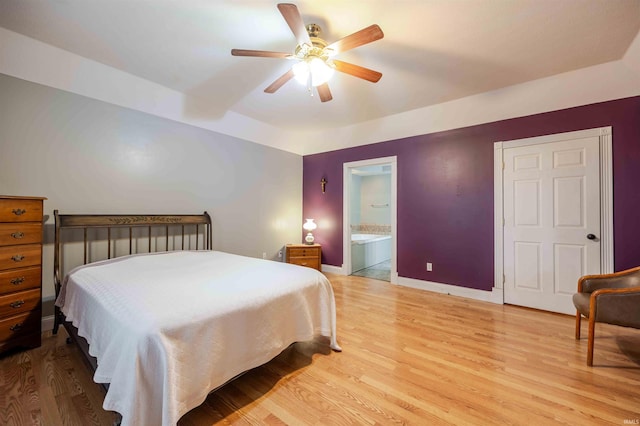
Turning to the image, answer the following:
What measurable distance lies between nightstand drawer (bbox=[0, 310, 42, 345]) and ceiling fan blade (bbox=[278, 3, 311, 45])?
302cm

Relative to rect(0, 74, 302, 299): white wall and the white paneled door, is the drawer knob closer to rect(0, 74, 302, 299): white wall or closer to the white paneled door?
rect(0, 74, 302, 299): white wall

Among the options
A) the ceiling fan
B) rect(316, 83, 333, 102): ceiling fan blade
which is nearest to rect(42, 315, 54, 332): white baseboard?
the ceiling fan

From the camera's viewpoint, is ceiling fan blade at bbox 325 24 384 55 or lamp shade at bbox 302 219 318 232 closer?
ceiling fan blade at bbox 325 24 384 55

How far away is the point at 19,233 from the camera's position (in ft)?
6.54

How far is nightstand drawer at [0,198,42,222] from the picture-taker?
75.5 inches

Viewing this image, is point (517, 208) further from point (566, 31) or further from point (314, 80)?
point (314, 80)

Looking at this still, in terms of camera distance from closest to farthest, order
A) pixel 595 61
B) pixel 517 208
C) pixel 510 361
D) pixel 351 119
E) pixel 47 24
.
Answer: pixel 510 361
pixel 47 24
pixel 595 61
pixel 517 208
pixel 351 119

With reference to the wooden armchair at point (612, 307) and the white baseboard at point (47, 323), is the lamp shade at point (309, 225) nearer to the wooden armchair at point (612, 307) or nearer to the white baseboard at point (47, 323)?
the white baseboard at point (47, 323)

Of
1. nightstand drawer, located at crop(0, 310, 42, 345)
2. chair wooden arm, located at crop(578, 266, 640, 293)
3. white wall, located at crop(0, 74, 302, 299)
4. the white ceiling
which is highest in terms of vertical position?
the white ceiling

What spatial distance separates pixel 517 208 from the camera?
3193mm

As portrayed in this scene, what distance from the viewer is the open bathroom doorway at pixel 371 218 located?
169 inches

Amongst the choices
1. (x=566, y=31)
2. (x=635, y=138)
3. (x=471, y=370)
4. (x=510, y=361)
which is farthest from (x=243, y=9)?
(x=635, y=138)

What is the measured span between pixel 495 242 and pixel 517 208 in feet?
1.65

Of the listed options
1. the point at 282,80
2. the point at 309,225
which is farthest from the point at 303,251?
the point at 282,80
